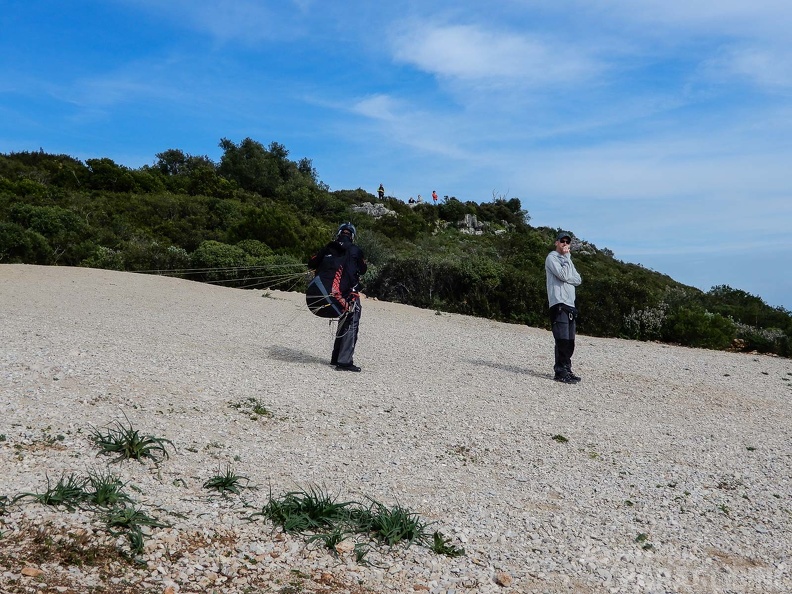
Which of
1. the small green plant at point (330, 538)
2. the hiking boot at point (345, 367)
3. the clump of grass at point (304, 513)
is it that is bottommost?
the small green plant at point (330, 538)

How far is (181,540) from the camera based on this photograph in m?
3.83

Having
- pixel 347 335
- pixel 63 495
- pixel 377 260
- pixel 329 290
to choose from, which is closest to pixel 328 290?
pixel 329 290

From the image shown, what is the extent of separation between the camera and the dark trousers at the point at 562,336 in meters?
9.06

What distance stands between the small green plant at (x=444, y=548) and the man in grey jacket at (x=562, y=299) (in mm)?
5222

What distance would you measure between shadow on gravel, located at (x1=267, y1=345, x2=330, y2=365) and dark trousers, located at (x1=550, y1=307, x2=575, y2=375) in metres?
2.95

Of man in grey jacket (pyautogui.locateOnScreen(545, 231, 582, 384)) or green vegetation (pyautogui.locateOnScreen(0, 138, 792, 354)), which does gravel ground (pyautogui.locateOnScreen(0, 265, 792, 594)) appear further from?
green vegetation (pyautogui.locateOnScreen(0, 138, 792, 354))

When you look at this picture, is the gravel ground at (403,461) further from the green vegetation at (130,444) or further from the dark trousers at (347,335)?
the dark trousers at (347,335)

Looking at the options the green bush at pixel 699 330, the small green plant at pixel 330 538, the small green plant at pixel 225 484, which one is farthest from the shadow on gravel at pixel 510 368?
the green bush at pixel 699 330

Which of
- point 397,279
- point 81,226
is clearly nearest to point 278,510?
point 397,279

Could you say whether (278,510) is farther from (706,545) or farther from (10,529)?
(706,545)

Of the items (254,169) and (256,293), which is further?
(254,169)

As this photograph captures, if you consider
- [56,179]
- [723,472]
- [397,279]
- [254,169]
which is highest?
[254,169]

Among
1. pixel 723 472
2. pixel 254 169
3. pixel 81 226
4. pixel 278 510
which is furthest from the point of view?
pixel 254 169

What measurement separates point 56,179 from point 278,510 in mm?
42702
